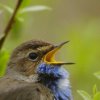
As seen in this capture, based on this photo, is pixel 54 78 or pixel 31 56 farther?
pixel 31 56

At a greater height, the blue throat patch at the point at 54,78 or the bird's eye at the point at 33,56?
the bird's eye at the point at 33,56

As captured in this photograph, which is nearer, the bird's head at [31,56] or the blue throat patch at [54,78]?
the blue throat patch at [54,78]

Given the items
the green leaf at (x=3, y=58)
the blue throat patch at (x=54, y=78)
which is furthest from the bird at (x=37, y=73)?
the green leaf at (x=3, y=58)

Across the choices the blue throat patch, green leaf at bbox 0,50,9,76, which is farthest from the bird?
green leaf at bbox 0,50,9,76

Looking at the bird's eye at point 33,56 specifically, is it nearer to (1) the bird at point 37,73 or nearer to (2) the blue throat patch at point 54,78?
(1) the bird at point 37,73

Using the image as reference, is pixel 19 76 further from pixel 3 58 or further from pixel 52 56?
pixel 3 58

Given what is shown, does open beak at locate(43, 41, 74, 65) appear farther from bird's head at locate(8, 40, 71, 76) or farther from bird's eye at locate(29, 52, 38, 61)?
bird's eye at locate(29, 52, 38, 61)

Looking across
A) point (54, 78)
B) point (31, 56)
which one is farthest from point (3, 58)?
point (31, 56)

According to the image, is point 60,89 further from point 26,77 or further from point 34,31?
point 34,31
